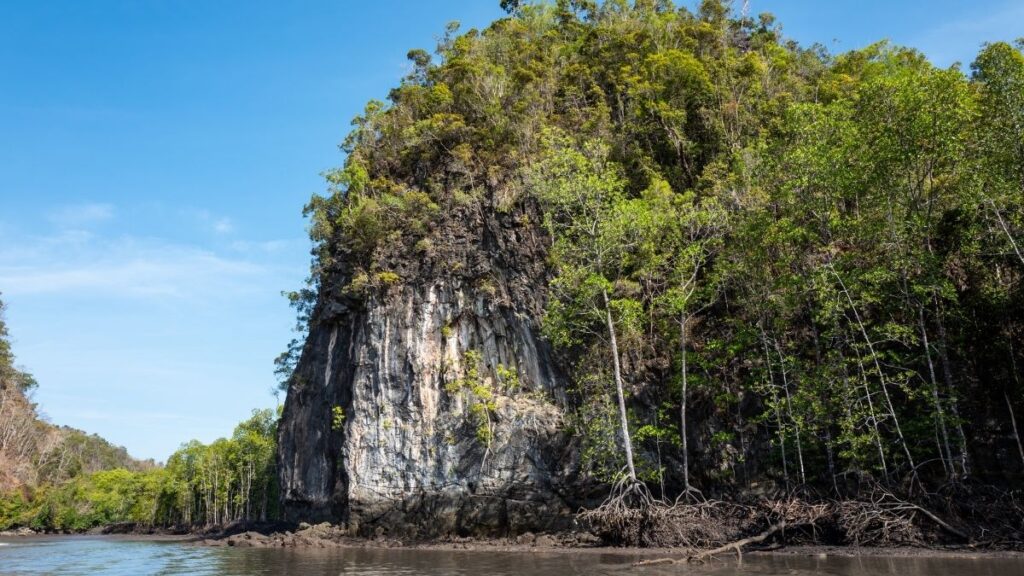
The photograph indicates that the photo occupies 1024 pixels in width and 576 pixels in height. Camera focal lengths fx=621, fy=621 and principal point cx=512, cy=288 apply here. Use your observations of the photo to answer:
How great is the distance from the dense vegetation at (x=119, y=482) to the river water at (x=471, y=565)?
103 ft

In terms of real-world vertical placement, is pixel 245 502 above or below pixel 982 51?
below

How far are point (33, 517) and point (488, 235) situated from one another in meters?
59.4

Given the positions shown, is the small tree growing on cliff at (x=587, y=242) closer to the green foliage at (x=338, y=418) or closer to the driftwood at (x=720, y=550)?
the driftwood at (x=720, y=550)

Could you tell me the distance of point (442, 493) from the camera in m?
26.3

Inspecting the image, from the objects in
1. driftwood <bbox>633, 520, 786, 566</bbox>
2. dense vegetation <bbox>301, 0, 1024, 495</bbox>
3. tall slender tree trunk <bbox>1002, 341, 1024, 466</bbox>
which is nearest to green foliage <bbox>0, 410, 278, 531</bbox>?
dense vegetation <bbox>301, 0, 1024, 495</bbox>

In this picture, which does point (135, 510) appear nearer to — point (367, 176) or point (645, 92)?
point (367, 176)

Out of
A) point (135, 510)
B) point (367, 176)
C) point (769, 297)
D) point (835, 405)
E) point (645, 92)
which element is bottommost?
point (135, 510)

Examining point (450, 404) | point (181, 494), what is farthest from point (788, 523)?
point (181, 494)

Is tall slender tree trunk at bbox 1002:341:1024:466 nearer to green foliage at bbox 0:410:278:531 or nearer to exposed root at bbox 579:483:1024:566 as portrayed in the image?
exposed root at bbox 579:483:1024:566

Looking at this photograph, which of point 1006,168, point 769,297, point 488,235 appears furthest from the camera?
point 488,235

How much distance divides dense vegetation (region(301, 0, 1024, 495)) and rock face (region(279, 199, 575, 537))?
1.38 metres

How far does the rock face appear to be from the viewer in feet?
83.6

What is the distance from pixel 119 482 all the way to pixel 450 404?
2551 inches

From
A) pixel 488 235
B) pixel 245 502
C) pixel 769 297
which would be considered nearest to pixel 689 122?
pixel 488 235
